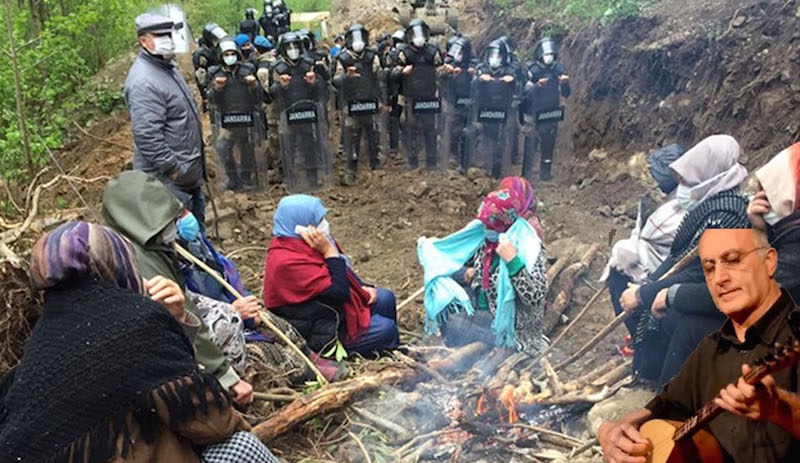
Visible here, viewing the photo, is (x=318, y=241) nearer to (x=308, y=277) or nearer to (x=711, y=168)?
(x=308, y=277)

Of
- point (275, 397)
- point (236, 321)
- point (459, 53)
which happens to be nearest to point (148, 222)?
point (236, 321)

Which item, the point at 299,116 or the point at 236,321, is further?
the point at 299,116

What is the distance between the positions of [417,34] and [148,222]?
20.8 ft

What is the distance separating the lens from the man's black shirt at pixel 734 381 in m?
1.66

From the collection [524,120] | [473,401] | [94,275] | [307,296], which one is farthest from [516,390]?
[524,120]

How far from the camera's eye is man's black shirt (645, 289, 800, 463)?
65.4 inches

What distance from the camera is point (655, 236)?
12.0 ft

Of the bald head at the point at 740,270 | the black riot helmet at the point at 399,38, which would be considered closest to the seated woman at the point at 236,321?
the bald head at the point at 740,270

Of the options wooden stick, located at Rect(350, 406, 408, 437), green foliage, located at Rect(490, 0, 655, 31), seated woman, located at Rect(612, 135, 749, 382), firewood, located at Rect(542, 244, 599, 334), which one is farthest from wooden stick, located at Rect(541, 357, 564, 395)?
green foliage, located at Rect(490, 0, 655, 31)

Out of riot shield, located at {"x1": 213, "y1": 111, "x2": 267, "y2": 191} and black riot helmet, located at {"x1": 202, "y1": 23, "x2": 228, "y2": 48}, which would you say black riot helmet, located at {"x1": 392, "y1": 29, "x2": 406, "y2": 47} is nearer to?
riot shield, located at {"x1": 213, "y1": 111, "x2": 267, "y2": 191}

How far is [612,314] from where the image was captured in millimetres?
4883

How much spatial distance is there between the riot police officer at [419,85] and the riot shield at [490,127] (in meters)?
0.52

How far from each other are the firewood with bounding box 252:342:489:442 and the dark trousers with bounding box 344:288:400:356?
291mm

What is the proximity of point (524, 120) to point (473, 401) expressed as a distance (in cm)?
566
